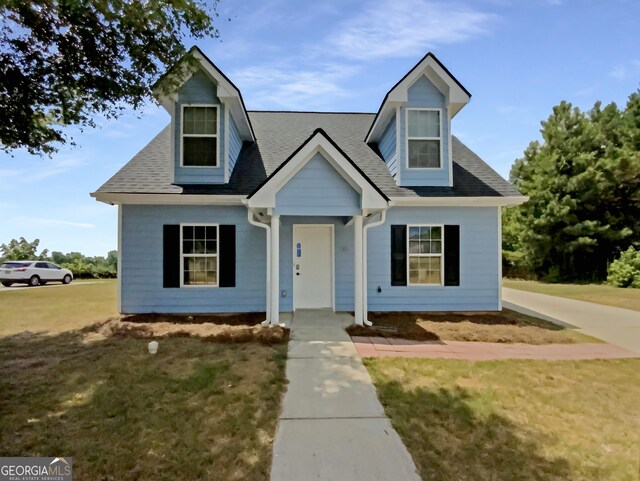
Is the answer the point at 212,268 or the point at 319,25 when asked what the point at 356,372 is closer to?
the point at 212,268

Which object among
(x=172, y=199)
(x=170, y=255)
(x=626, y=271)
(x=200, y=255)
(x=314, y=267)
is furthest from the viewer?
(x=626, y=271)

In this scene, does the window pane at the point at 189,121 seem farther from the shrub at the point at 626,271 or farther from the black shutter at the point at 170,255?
the shrub at the point at 626,271

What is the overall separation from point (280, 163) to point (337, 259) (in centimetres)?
340

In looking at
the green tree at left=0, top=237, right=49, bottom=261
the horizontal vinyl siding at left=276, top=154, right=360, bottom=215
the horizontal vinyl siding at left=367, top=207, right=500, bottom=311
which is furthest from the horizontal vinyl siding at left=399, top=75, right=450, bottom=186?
the green tree at left=0, top=237, right=49, bottom=261

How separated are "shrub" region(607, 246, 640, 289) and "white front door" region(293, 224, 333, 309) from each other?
18.0m

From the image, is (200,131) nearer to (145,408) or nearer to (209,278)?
(209,278)

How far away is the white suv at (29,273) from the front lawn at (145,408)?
1739cm

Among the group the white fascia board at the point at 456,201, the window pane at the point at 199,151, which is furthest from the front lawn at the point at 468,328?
the window pane at the point at 199,151

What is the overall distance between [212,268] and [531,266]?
944 inches

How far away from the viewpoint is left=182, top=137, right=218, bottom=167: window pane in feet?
28.9

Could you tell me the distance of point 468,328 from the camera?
7328mm

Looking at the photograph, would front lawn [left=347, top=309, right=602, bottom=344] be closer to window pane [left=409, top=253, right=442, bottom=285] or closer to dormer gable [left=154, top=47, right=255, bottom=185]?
window pane [left=409, top=253, right=442, bottom=285]

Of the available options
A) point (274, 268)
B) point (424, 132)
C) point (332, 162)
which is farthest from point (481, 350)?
point (424, 132)

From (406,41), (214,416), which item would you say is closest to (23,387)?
(214,416)
